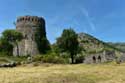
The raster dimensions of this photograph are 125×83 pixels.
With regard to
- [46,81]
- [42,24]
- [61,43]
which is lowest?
[46,81]

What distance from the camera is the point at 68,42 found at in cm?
7381

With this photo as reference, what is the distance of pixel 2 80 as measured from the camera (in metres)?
34.3

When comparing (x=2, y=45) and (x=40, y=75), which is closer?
(x=40, y=75)

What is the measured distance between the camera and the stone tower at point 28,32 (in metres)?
99.6

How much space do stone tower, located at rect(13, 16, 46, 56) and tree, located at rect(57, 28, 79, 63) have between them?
83.8 feet

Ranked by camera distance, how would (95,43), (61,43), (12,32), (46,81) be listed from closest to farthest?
(46,81) → (61,43) → (12,32) → (95,43)

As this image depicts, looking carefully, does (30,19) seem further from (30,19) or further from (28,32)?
(28,32)

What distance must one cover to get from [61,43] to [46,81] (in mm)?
39923

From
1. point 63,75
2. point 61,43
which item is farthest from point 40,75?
point 61,43

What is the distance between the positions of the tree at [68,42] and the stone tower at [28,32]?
83.8 ft

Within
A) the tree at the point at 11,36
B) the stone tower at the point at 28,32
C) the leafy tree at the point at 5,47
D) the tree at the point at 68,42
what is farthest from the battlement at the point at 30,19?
the tree at the point at 68,42

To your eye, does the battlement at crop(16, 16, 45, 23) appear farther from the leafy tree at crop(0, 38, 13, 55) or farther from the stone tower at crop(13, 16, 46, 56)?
the leafy tree at crop(0, 38, 13, 55)

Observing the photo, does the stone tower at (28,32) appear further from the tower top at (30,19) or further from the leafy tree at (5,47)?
the leafy tree at (5,47)

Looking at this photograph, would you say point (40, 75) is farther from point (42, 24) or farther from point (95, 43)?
point (95, 43)
